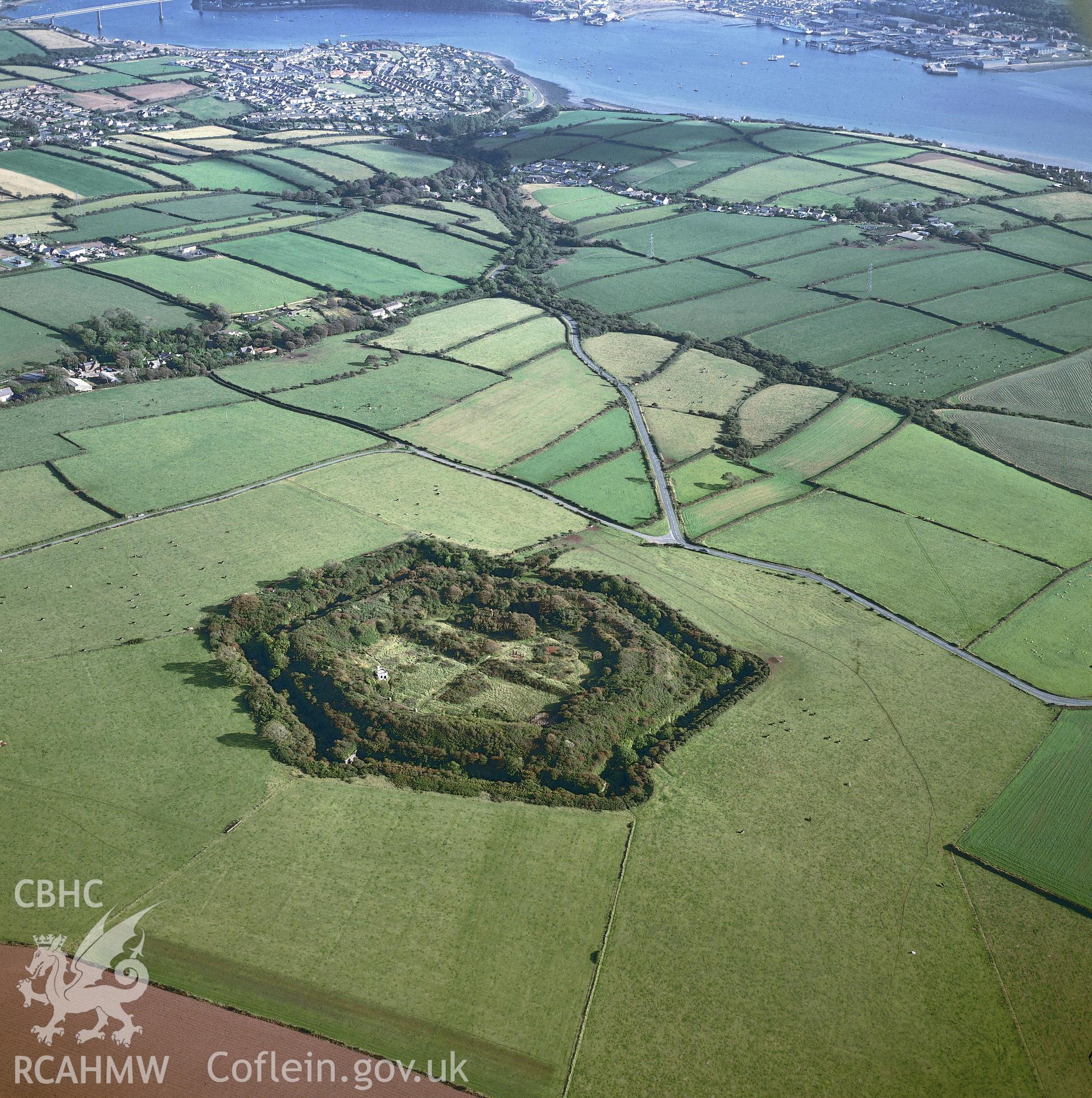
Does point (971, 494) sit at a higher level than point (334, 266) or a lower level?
lower

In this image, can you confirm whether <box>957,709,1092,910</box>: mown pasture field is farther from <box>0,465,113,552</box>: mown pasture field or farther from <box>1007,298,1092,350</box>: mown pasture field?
<box>1007,298,1092,350</box>: mown pasture field

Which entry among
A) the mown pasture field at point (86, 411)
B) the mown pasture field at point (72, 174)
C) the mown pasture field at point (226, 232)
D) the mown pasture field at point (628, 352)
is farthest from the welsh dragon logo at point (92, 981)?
the mown pasture field at point (72, 174)

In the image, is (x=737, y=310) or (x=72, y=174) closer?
(x=737, y=310)

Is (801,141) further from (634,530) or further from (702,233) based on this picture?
(634,530)

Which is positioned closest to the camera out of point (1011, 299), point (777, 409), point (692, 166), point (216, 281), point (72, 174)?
point (777, 409)

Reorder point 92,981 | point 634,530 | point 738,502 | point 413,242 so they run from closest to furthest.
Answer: point 92,981 < point 634,530 < point 738,502 < point 413,242

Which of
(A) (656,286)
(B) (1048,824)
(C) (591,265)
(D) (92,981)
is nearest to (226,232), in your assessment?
(C) (591,265)

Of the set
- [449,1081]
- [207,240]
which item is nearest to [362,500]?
[449,1081]

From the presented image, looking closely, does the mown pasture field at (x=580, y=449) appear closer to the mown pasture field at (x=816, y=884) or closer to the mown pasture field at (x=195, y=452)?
the mown pasture field at (x=195, y=452)
